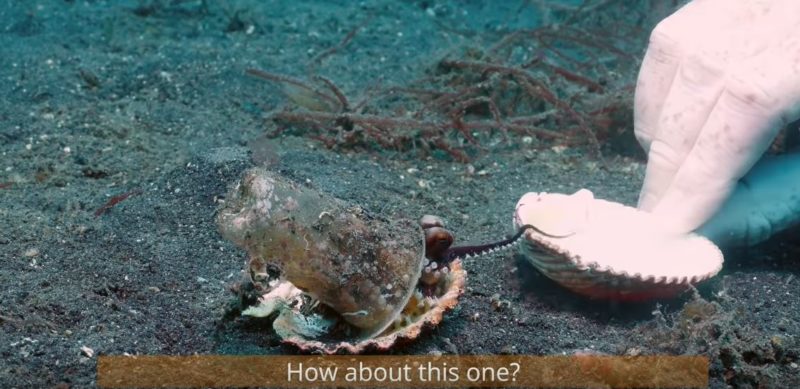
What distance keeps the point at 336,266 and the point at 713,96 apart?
185cm

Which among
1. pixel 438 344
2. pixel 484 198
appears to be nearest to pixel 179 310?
pixel 438 344

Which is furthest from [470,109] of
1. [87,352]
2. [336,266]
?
[87,352]

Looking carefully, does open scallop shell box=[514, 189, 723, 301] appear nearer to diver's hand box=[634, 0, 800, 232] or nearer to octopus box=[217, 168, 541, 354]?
diver's hand box=[634, 0, 800, 232]

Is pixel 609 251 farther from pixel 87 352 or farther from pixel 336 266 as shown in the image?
pixel 87 352

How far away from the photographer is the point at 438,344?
2.53 m

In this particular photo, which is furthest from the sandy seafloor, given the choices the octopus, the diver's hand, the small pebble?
the diver's hand

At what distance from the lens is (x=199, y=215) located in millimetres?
3496

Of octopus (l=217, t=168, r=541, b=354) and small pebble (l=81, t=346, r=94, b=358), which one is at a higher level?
octopus (l=217, t=168, r=541, b=354)

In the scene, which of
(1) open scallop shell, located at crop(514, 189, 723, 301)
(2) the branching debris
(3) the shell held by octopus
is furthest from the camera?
(2) the branching debris

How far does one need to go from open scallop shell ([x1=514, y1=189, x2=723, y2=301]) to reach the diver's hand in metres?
0.12

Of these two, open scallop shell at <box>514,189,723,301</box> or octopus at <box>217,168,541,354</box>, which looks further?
open scallop shell at <box>514,189,723,301</box>
